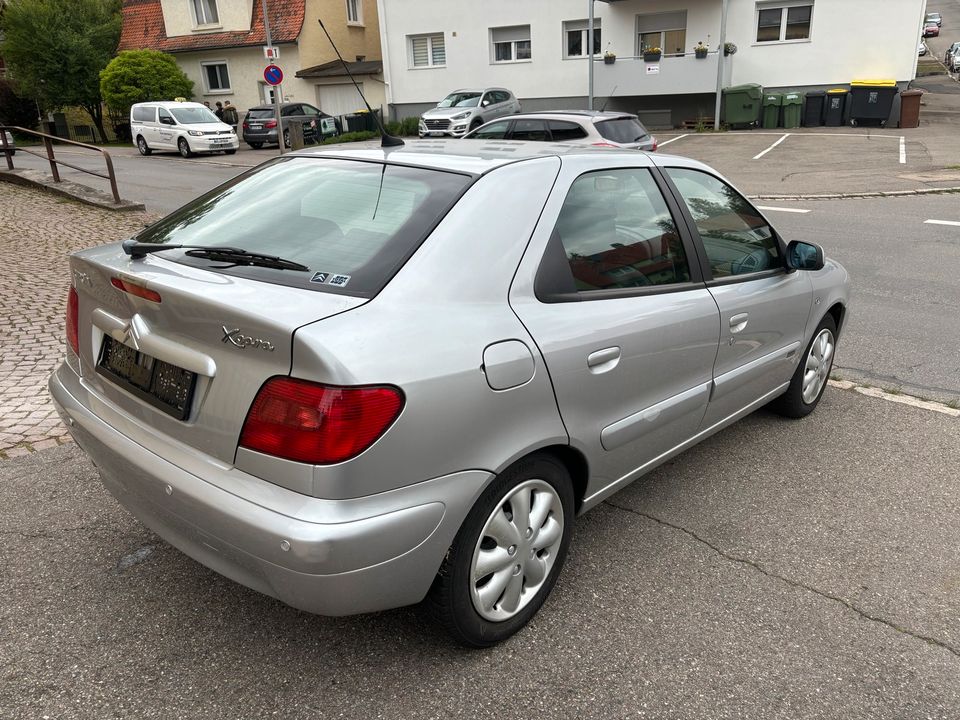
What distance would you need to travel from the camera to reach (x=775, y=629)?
2.71m

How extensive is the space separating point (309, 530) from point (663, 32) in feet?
94.6

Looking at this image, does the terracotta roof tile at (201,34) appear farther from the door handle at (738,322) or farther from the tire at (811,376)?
the door handle at (738,322)

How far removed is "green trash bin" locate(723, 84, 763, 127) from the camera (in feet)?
81.7

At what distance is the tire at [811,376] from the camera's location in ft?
14.1

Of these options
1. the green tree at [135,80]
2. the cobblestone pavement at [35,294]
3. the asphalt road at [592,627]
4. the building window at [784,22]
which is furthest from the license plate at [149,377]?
the green tree at [135,80]

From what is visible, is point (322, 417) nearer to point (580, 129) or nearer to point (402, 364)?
point (402, 364)

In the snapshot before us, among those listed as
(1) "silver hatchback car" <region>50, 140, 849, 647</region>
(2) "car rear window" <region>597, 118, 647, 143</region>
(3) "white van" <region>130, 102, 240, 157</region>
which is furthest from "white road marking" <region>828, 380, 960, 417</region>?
(3) "white van" <region>130, 102, 240, 157</region>

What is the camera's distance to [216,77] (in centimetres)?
3584

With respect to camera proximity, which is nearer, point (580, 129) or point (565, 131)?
point (580, 129)

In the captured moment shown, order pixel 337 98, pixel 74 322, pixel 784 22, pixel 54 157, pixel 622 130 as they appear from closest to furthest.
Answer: pixel 74 322 < pixel 622 130 < pixel 54 157 < pixel 784 22 < pixel 337 98


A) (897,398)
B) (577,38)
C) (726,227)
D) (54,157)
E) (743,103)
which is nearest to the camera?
(726,227)

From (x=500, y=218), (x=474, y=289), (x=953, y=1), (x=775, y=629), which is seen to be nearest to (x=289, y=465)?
(x=474, y=289)

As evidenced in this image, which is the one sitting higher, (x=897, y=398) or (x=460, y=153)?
(x=460, y=153)

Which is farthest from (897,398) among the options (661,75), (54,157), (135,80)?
(135,80)
